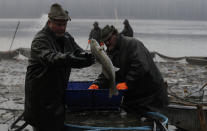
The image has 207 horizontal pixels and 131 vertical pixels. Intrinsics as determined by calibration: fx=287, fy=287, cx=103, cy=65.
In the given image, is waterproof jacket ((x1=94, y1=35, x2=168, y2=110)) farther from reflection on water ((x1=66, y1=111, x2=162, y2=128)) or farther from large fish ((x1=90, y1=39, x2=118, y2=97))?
large fish ((x1=90, y1=39, x2=118, y2=97))

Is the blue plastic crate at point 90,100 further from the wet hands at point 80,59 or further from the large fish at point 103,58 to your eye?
the wet hands at point 80,59

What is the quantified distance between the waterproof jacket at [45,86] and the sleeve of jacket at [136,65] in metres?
1.08

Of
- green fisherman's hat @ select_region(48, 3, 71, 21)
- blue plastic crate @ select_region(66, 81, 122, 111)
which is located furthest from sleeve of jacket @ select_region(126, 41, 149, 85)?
green fisherman's hat @ select_region(48, 3, 71, 21)

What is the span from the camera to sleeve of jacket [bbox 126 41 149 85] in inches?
171

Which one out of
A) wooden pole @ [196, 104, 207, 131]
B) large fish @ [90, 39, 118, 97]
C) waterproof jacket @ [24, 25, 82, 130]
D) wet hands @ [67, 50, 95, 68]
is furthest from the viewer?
wooden pole @ [196, 104, 207, 131]

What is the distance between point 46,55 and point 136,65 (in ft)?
Answer: 5.08

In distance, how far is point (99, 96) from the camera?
13.9 feet

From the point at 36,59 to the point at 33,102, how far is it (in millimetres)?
558

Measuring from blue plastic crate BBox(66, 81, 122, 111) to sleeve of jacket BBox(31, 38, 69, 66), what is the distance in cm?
86

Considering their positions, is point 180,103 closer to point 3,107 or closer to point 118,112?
point 118,112

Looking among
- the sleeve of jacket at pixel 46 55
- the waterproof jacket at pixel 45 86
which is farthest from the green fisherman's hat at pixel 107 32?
the sleeve of jacket at pixel 46 55

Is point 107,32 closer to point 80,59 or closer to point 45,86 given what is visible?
point 80,59

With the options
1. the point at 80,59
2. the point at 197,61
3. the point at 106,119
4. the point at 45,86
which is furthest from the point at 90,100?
the point at 197,61

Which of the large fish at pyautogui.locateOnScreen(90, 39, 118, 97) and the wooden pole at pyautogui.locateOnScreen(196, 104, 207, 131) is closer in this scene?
the large fish at pyautogui.locateOnScreen(90, 39, 118, 97)
